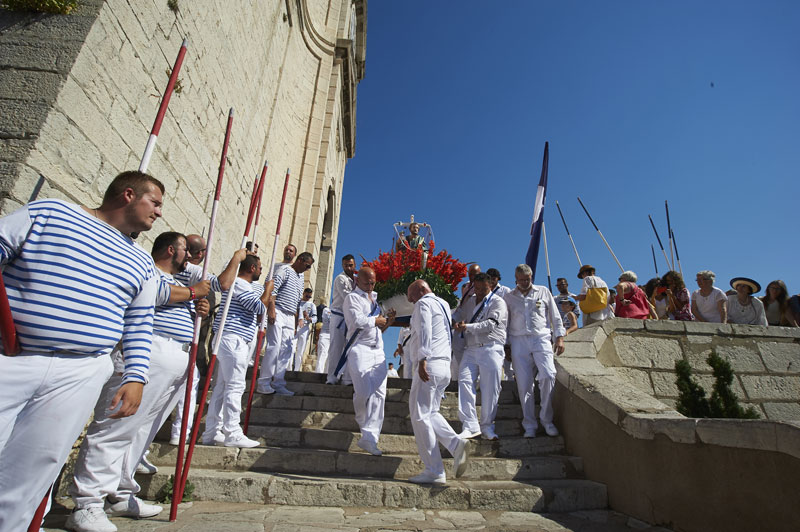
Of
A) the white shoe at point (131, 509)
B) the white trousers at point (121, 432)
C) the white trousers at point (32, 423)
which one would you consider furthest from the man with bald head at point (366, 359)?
the white trousers at point (32, 423)

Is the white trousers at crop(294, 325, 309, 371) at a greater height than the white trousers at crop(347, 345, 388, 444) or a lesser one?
greater

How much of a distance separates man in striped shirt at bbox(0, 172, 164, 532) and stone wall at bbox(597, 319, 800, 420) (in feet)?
18.6

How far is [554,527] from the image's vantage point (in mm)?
3057

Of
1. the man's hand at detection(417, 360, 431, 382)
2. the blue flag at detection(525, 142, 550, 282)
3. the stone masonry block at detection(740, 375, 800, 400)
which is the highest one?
the blue flag at detection(525, 142, 550, 282)

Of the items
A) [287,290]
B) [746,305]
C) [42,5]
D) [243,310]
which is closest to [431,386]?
[243,310]

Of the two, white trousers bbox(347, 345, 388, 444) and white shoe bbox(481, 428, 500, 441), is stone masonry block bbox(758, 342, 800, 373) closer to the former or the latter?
white shoe bbox(481, 428, 500, 441)

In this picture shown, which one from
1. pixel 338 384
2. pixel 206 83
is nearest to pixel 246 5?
pixel 206 83

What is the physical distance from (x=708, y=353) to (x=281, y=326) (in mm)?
6311

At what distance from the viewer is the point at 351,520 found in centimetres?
300

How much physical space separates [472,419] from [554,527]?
1.45 m

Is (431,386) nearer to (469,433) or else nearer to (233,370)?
(469,433)

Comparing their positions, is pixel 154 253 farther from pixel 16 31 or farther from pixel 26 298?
pixel 16 31

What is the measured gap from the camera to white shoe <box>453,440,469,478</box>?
3.66 m

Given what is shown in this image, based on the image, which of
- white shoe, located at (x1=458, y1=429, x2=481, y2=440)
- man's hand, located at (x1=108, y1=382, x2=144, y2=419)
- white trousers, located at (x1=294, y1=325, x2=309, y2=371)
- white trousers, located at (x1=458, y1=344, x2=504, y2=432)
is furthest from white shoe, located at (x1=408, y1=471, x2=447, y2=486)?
white trousers, located at (x1=294, y1=325, x2=309, y2=371)
